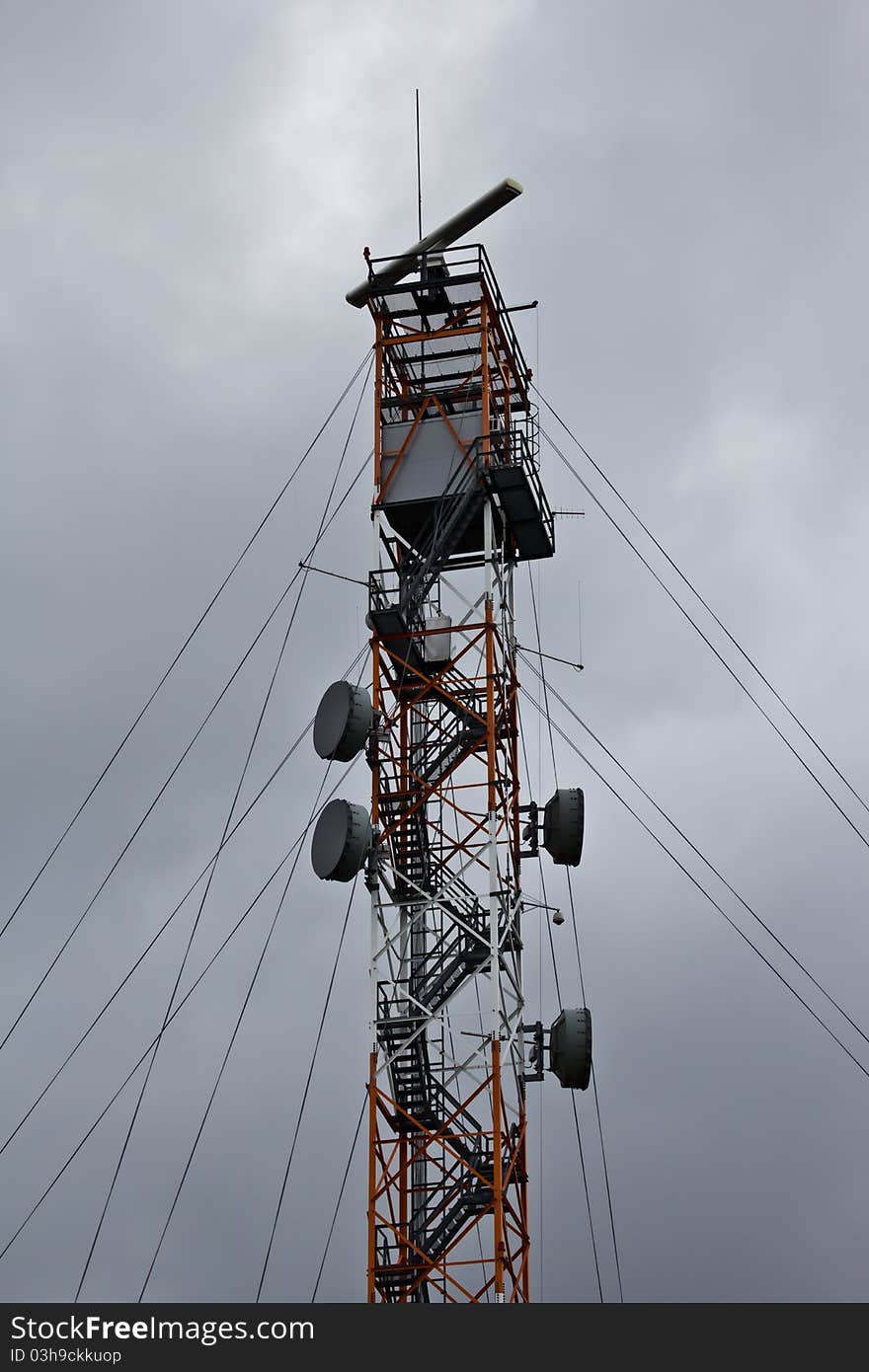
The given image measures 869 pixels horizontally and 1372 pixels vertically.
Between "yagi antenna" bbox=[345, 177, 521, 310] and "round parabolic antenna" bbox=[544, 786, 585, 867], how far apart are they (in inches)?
520

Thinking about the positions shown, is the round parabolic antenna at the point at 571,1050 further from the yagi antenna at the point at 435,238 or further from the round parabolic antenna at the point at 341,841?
the yagi antenna at the point at 435,238

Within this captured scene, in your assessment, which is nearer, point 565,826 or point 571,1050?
point 571,1050

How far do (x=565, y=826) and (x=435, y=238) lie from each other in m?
15.1

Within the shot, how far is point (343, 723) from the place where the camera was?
42500mm

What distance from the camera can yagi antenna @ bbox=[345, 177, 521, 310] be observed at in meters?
47.7

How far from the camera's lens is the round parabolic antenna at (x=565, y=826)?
4381 centimetres

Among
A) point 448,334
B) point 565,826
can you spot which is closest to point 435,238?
point 448,334

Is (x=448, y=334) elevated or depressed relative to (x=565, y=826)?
elevated

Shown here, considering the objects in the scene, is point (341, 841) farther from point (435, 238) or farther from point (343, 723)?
point (435, 238)

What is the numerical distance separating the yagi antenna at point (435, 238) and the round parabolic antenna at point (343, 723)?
10693 mm

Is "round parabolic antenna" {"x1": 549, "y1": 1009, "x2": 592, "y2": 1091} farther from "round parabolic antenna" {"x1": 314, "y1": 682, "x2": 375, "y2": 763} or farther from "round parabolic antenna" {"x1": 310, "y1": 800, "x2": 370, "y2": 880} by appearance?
"round parabolic antenna" {"x1": 314, "y1": 682, "x2": 375, "y2": 763}

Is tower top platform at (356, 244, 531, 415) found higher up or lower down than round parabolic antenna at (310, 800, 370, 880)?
higher up

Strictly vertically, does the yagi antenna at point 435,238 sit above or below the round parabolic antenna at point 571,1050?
above
